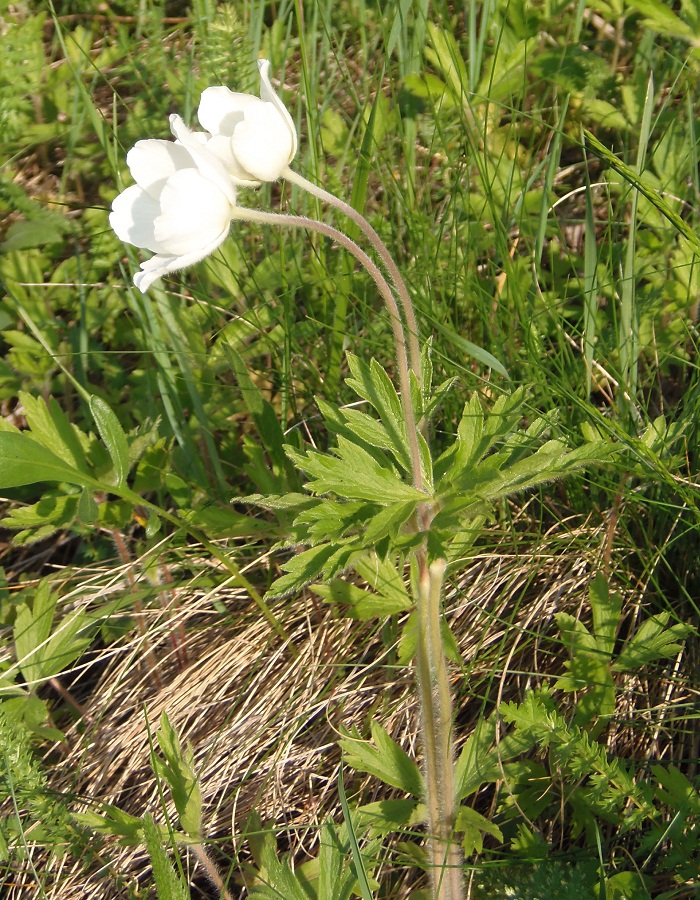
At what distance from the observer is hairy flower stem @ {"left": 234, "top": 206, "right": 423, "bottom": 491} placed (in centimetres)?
126

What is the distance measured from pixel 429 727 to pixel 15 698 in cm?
106

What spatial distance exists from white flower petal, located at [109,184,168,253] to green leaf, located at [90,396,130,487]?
0.49 metres

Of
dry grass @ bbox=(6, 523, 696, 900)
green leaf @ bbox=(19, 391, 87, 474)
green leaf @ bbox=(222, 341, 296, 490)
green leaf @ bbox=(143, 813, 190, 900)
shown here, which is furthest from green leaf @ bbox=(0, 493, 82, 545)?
green leaf @ bbox=(143, 813, 190, 900)

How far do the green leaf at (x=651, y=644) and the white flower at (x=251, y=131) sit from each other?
1.16m

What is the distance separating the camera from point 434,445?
2094 mm

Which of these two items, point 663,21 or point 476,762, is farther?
point 663,21

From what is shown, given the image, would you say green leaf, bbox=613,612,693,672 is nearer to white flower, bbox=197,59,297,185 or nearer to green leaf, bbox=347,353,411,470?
green leaf, bbox=347,353,411,470

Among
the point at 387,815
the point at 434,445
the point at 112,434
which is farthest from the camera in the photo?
the point at 434,445

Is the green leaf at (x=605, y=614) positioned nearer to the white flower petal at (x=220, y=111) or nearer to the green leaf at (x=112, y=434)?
the green leaf at (x=112, y=434)

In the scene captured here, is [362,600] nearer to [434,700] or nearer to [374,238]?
[434,700]

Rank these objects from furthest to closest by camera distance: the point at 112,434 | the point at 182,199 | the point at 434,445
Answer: the point at 434,445 < the point at 112,434 < the point at 182,199

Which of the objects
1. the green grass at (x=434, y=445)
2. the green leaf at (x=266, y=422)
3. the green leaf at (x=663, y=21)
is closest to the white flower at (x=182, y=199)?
the green grass at (x=434, y=445)

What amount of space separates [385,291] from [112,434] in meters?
0.79

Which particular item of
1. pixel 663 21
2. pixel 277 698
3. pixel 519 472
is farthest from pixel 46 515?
pixel 663 21
